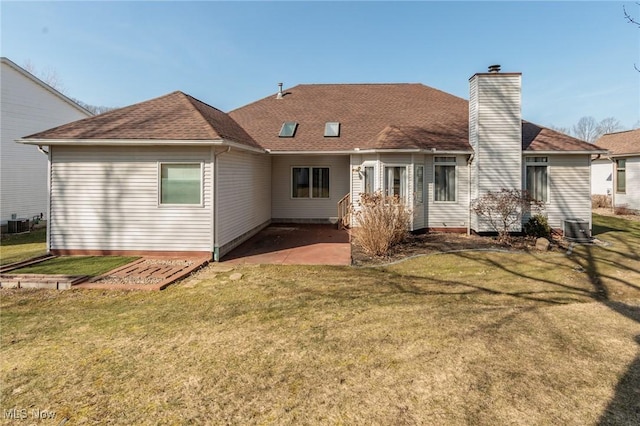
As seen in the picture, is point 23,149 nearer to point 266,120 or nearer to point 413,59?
point 266,120

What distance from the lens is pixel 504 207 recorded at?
10.2m

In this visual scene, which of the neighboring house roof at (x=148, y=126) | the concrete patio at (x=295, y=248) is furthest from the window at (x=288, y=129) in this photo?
the neighboring house roof at (x=148, y=126)

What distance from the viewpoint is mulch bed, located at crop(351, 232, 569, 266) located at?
339 inches

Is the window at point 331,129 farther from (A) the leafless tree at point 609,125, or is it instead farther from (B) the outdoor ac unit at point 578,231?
(A) the leafless tree at point 609,125

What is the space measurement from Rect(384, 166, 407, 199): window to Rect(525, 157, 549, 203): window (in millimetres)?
4602

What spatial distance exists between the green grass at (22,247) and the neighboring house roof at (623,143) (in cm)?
2551

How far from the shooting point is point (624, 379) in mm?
3344

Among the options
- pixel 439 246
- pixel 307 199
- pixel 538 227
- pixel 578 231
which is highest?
pixel 307 199

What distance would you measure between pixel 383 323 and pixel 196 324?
107 inches

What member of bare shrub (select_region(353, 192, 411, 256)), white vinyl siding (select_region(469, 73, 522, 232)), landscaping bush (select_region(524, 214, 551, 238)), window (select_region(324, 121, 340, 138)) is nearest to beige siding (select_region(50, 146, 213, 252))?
bare shrub (select_region(353, 192, 411, 256))

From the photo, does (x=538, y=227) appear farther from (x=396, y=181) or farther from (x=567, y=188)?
(x=396, y=181)

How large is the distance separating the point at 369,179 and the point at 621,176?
17.3m

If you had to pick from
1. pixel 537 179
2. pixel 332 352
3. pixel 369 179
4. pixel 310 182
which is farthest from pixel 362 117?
pixel 332 352

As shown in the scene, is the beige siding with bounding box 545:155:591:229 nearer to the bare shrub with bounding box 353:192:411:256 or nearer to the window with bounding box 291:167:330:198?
the bare shrub with bounding box 353:192:411:256
